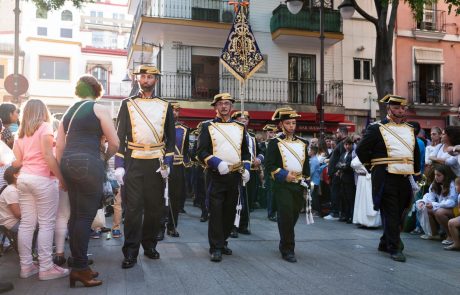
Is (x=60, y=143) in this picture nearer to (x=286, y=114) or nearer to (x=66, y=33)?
(x=286, y=114)

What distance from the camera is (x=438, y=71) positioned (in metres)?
24.9

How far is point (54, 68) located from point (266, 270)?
3635cm

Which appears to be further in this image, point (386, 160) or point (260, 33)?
point (260, 33)

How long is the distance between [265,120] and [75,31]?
28.9m

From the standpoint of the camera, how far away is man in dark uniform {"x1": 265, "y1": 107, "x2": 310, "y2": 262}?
6.21m

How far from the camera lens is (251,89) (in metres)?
22.2

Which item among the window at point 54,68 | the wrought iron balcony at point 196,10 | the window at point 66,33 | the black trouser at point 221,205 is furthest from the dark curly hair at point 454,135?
the window at point 66,33

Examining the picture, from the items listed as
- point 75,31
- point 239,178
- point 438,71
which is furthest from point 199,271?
point 75,31

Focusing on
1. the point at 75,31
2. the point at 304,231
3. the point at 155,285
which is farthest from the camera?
the point at 75,31

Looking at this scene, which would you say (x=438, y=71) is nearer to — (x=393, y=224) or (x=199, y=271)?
(x=393, y=224)

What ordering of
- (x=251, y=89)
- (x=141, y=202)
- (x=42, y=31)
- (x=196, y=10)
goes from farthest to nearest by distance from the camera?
(x=42, y=31) < (x=251, y=89) < (x=196, y=10) < (x=141, y=202)

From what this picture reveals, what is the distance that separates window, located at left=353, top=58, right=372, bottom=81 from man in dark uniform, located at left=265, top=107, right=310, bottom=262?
18460 mm

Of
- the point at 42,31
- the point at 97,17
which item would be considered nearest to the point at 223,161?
the point at 42,31

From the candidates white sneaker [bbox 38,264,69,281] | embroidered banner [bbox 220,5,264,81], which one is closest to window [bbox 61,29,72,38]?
embroidered banner [bbox 220,5,264,81]
